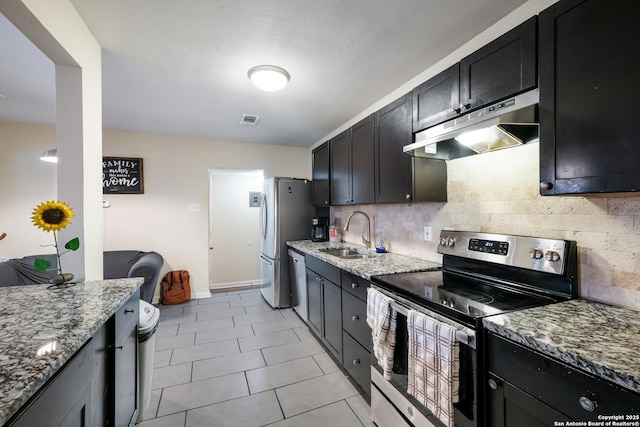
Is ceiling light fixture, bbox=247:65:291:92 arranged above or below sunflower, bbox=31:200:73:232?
above

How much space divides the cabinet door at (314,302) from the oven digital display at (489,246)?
139 cm

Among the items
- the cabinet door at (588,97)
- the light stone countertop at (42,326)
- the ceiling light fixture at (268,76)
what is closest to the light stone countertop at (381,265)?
the cabinet door at (588,97)

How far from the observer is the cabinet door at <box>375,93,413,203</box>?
206 cm

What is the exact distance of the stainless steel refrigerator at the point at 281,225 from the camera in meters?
3.62

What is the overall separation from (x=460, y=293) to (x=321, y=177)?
2489 millimetres

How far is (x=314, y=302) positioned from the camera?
2.80 meters

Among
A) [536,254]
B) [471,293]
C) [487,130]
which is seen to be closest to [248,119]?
[487,130]

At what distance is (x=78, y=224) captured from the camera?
1.52 meters

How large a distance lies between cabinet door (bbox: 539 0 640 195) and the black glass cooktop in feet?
1.75

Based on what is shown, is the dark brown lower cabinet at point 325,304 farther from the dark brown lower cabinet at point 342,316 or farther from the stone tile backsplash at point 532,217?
the stone tile backsplash at point 532,217

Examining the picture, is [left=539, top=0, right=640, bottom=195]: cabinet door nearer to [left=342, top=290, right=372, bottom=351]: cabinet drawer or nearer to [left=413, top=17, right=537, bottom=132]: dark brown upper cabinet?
[left=413, top=17, right=537, bottom=132]: dark brown upper cabinet

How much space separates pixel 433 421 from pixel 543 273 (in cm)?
87

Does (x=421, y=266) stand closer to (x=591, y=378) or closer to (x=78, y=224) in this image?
(x=591, y=378)

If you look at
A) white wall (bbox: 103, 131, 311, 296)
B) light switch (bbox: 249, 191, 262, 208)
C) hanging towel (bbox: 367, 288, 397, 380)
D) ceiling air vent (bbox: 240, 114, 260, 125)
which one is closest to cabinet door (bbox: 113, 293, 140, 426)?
hanging towel (bbox: 367, 288, 397, 380)
